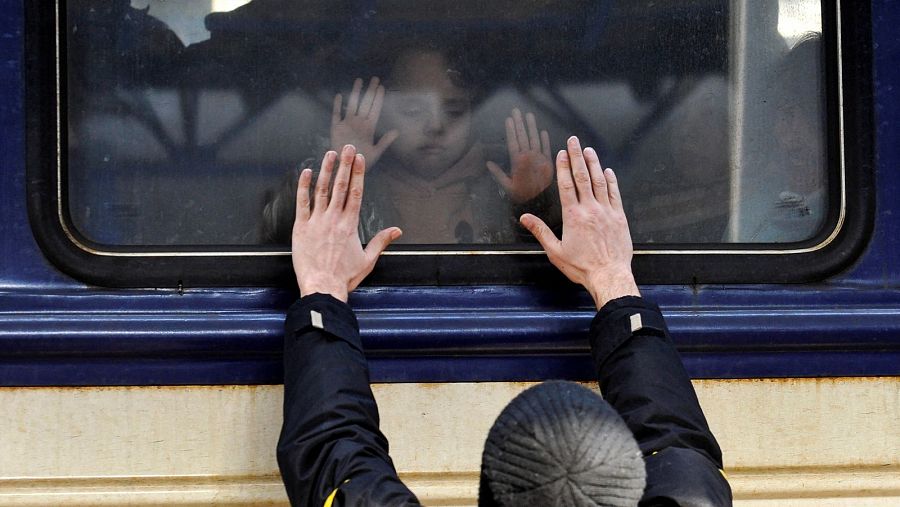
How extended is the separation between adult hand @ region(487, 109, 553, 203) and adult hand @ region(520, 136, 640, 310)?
30 millimetres

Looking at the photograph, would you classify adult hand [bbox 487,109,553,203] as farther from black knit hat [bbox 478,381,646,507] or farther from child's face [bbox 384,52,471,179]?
black knit hat [bbox 478,381,646,507]

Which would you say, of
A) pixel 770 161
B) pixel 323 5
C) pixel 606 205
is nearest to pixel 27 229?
pixel 323 5

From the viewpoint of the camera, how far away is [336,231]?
140 cm

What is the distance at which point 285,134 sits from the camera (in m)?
1.41

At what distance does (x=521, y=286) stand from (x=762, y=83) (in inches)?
19.2

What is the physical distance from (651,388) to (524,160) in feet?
1.28

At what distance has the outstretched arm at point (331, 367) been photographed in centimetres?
121

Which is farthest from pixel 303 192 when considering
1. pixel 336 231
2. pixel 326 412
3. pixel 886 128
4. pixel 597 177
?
pixel 886 128

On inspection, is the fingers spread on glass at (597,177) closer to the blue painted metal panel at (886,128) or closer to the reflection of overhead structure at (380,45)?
the reflection of overhead structure at (380,45)

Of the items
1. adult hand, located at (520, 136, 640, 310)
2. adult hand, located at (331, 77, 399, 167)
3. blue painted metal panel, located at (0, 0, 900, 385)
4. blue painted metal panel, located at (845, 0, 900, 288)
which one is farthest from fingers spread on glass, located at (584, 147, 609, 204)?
blue painted metal panel, located at (845, 0, 900, 288)

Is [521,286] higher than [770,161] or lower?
lower

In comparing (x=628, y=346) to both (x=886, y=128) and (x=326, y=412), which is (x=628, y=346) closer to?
(x=326, y=412)

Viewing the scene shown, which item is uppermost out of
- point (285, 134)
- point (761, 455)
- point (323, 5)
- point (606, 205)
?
point (323, 5)

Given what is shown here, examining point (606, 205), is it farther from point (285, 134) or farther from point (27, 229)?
point (27, 229)
